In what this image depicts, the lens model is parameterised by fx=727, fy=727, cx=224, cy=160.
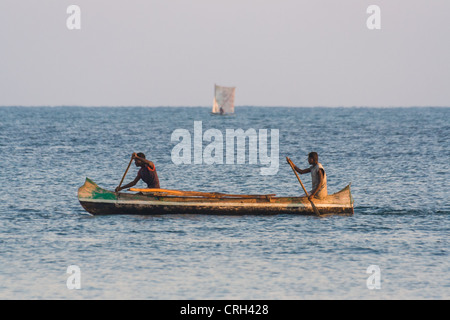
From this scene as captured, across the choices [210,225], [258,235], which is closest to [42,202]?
[210,225]

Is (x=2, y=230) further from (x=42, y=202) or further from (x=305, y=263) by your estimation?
(x=305, y=263)

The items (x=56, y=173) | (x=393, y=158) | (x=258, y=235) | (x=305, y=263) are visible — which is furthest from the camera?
(x=393, y=158)

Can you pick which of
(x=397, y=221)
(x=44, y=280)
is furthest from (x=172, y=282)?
(x=397, y=221)

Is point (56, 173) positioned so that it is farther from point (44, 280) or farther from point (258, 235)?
point (44, 280)

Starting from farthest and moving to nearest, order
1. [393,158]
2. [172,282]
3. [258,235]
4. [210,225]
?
[393,158] < [210,225] < [258,235] < [172,282]

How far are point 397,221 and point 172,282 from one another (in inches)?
408

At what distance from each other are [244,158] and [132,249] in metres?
34.4

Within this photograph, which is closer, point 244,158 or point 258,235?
point 258,235

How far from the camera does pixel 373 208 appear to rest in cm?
2625
